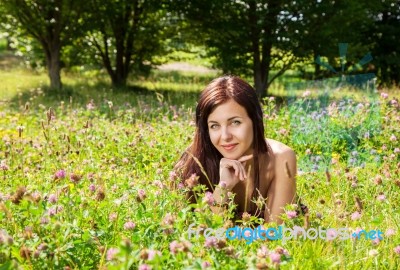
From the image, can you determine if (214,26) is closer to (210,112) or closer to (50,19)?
(50,19)

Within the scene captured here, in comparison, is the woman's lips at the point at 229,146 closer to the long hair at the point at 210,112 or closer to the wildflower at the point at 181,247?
the long hair at the point at 210,112

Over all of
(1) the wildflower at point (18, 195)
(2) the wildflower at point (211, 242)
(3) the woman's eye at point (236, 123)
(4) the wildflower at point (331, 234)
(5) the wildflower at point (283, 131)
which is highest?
(3) the woman's eye at point (236, 123)

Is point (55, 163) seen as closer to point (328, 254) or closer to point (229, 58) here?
point (328, 254)

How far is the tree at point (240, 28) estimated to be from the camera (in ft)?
43.2

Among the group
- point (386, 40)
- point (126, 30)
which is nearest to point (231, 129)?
point (126, 30)

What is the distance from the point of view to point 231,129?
9.61 feet

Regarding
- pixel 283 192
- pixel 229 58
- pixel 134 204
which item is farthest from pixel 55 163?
pixel 229 58

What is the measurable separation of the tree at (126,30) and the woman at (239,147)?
11541 millimetres

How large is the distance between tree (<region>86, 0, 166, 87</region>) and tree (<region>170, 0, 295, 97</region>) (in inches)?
56.8

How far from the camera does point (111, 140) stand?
5.38 m

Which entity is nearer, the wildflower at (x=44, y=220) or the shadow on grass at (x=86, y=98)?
the wildflower at (x=44, y=220)

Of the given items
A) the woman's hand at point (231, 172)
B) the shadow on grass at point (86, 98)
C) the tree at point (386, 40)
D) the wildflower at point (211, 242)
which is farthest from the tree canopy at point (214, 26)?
the wildflower at point (211, 242)

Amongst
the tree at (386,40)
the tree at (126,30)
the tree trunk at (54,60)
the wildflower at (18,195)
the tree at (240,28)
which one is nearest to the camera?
the wildflower at (18,195)

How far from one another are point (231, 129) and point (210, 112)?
0.18 metres
